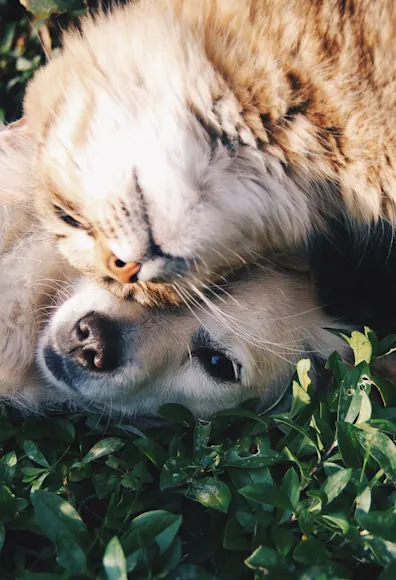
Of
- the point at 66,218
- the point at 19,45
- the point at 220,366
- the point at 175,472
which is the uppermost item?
the point at 19,45

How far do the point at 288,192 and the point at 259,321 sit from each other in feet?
1.81

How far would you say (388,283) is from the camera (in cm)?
244

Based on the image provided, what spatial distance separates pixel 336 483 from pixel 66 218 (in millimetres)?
1093

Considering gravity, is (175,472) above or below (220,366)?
above

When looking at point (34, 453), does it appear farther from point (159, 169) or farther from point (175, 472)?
point (159, 169)

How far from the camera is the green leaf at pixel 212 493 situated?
174 centimetres

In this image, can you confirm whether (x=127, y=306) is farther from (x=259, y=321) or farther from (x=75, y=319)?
(x=259, y=321)

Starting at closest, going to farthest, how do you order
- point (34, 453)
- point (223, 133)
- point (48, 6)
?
point (223, 133) < point (34, 453) < point (48, 6)

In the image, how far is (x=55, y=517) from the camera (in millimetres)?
1660

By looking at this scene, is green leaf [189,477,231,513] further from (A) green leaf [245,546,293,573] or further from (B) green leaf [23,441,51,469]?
(B) green leaf [23,441,51,469]

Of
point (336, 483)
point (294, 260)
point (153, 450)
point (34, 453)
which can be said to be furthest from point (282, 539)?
point (294, 260)

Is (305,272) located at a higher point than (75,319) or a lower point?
lower

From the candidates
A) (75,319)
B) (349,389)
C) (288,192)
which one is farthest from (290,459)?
(75,319)

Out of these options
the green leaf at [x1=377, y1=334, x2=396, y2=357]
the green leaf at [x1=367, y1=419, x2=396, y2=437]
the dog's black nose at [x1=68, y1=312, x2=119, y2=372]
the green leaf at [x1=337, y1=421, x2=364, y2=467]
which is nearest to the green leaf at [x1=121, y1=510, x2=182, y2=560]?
the green leaf at [x1=337, y1=421, x2=364, y2=467]
